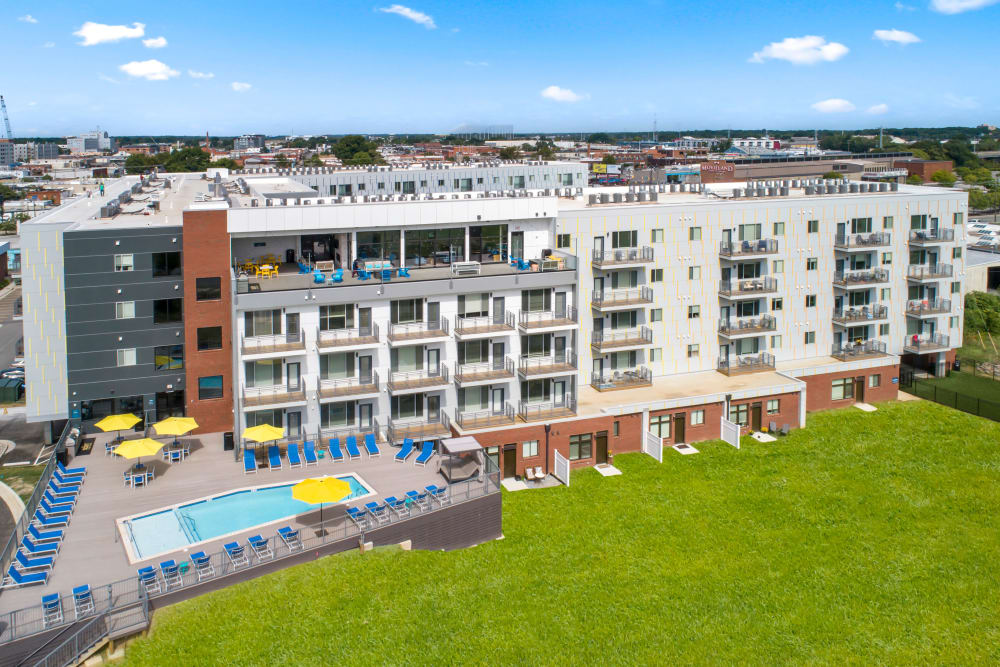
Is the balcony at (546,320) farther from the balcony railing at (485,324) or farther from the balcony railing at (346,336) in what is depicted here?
the balcony railing at (346,336)

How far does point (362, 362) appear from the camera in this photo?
38.0 m

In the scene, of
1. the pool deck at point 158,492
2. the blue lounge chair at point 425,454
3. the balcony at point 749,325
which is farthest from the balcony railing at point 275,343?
the balcony at point 749,325

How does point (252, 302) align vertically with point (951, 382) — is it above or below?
above

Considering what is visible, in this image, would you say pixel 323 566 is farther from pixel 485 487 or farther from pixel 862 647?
pixel 862 647

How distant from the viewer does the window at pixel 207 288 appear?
37.4 metres

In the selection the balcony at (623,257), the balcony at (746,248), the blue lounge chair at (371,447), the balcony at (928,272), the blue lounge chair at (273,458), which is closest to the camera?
the blue lounge chair at (273,458)

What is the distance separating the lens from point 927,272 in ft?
168

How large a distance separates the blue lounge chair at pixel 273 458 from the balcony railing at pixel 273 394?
195 cm

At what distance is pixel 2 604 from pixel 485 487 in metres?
16.5

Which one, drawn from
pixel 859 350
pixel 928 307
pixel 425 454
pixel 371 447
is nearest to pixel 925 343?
pixel 928 307

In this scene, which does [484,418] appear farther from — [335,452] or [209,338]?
[209,338]

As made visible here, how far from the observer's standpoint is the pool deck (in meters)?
27.0

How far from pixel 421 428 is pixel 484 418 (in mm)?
3099

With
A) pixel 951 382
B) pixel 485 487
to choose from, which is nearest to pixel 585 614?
pixel 485 487
